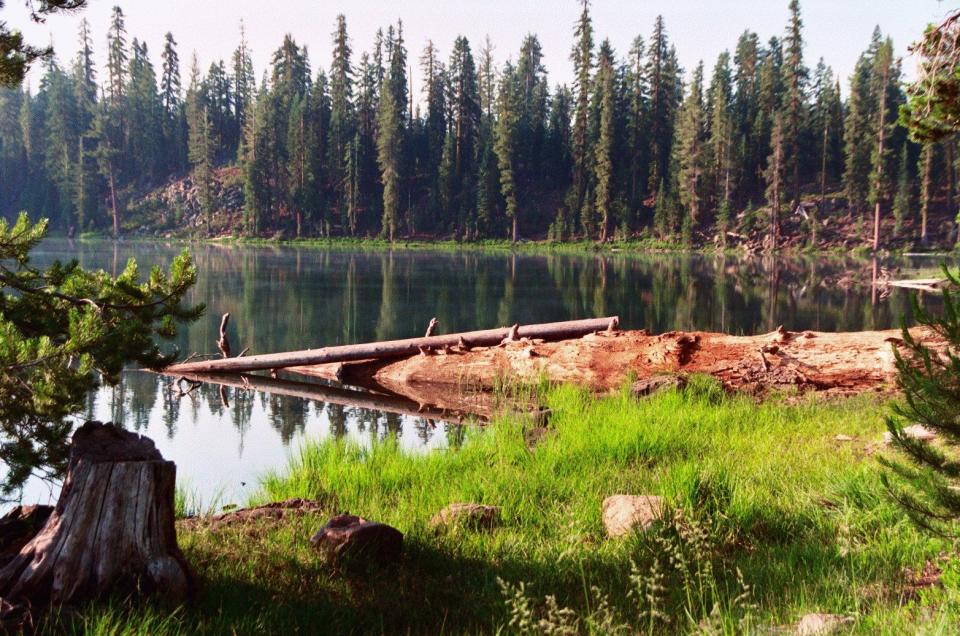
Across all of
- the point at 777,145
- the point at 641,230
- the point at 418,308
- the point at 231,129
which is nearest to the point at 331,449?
the point at 418,308

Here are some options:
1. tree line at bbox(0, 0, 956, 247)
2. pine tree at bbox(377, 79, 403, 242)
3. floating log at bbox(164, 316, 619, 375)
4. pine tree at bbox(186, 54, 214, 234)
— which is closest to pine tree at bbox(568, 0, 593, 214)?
tree line at bbox(0, 0, 956, 247)

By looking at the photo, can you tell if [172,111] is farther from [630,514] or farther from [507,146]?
[630,514]

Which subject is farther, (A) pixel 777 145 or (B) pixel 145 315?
(A) pixel 777 145

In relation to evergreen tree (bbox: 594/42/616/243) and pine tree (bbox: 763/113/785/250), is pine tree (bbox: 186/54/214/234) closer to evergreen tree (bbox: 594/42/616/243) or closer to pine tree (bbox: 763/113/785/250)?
evergreen tree (bbox: 594/42/616/243)

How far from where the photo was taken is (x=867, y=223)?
197 ft

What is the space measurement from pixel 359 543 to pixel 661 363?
26.7 feet

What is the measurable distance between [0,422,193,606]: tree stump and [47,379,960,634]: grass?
0.15 meters

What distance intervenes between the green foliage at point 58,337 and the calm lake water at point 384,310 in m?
3.03

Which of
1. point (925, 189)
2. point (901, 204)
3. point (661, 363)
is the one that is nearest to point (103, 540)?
point (661, 363)

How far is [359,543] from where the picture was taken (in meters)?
4.61

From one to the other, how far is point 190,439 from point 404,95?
78.8 m

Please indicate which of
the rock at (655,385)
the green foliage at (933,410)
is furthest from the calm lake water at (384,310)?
the green foliage at (933,410)

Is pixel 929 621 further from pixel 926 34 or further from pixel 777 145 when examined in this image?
pixel 777 145

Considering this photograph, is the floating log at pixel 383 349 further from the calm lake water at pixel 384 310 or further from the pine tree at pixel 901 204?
the pine tree at pixel 901 204
